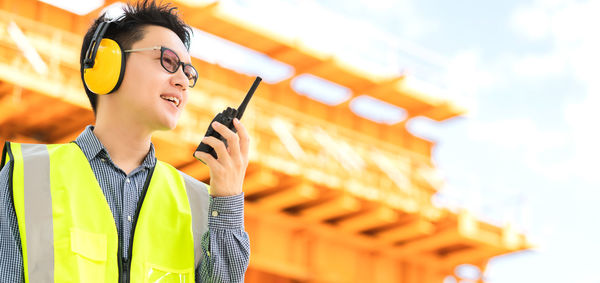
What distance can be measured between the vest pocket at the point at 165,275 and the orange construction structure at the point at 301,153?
9751 millimetres

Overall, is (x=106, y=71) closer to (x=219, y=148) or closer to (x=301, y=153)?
(x=219, y=148)

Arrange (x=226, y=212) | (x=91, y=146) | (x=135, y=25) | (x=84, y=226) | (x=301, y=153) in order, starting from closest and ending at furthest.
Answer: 1. (x=84, y=226)
2. (x=226, y=212)
3. (x=91, y=146)
4. (x=135, y=25)
5. (x=301, y=153)

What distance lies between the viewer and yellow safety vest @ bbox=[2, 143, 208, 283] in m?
2.91

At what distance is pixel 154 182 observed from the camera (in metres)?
3.28

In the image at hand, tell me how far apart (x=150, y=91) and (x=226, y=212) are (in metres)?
0.57

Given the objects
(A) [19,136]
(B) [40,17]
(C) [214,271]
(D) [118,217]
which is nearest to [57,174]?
(D) [118,217]

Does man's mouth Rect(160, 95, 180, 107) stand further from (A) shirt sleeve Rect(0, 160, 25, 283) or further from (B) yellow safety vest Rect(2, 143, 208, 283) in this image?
(A) shirt sleeve Rect(0, 160, 25, 283)

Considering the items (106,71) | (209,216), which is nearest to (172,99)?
(106,71)

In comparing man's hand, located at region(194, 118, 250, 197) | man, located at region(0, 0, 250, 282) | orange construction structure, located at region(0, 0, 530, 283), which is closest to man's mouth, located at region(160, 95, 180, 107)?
man, located at region(0, 0, 250, 282)

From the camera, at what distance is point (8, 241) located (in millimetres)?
2902

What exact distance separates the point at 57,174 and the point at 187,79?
648 mm

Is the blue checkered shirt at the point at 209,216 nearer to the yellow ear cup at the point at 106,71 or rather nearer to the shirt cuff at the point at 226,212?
the shirt cuff at the point at 226,212

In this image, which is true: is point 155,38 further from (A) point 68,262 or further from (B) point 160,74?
(A) point 68,262

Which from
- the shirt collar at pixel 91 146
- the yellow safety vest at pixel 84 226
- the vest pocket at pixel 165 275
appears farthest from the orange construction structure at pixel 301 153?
the vest pocket at pixel 165 275
